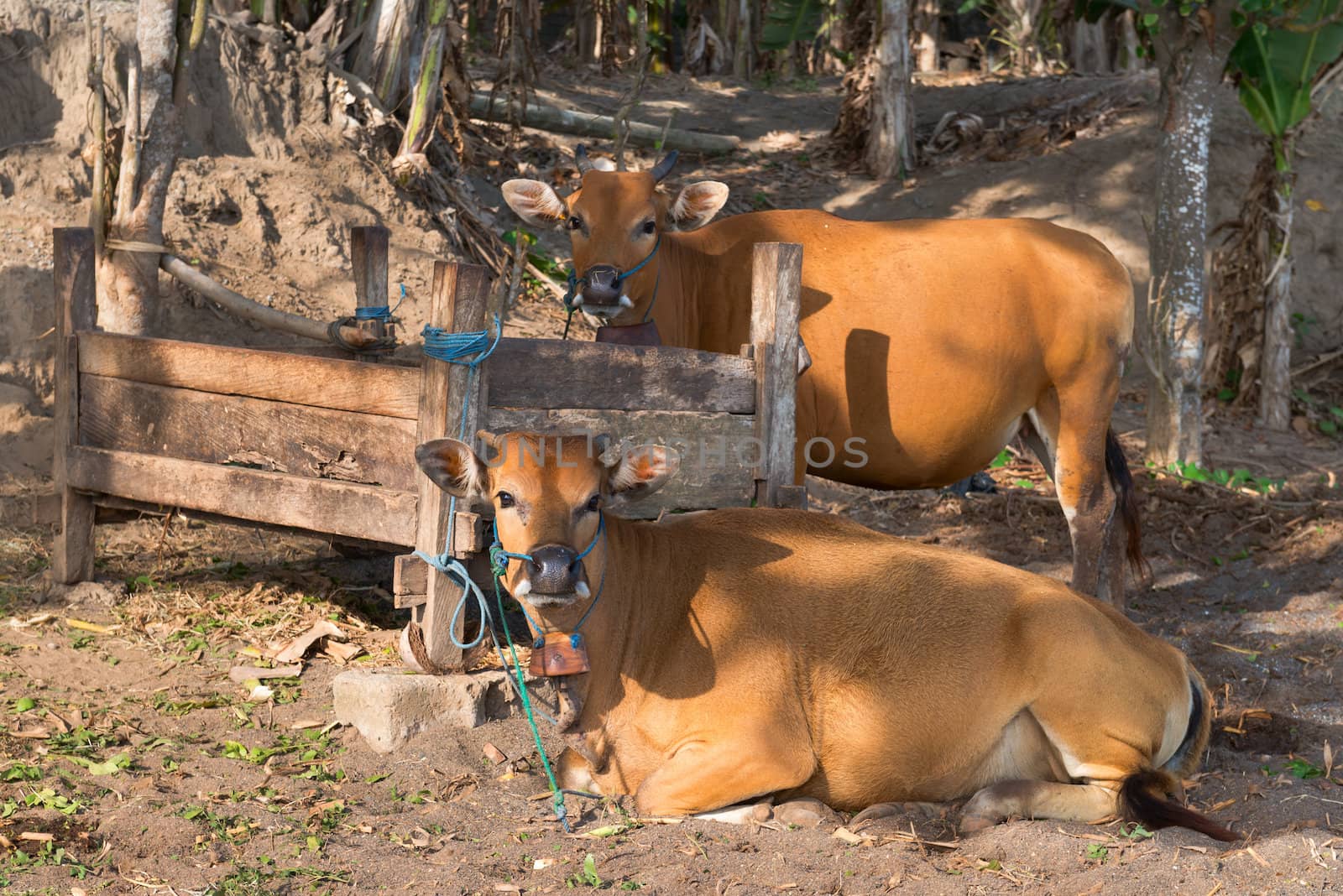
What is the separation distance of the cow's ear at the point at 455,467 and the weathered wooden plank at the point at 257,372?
31.5 inches

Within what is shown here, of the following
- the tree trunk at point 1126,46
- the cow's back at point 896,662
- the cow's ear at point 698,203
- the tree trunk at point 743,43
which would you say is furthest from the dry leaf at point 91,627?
the tree trunk at point 1126,46

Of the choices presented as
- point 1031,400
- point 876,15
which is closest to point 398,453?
point 1031,400

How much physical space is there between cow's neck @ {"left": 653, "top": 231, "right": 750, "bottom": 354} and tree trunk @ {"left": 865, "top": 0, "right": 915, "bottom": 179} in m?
9.69

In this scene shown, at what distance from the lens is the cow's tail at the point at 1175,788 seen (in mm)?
4672

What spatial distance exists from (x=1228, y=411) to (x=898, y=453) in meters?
6.89

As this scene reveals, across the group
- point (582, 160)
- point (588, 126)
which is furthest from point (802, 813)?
point (588, 126)

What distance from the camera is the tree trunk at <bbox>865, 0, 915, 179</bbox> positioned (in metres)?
16.4

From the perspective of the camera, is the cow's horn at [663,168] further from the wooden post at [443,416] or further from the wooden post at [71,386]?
the wooden post at [71,386]

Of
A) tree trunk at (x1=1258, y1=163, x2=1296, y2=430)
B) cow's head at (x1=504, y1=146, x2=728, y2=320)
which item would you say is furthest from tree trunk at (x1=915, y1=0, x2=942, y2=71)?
cow's head at (x1=504, y1=146, x2=728, y2=320)

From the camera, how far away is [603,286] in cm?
658

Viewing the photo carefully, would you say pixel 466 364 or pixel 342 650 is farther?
pixel 342 650

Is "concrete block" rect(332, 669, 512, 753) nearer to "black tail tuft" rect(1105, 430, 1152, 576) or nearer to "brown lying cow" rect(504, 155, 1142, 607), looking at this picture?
"brown lying cow" rect(504, 155, 1142, 607)

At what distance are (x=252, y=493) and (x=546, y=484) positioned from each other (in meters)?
2.03

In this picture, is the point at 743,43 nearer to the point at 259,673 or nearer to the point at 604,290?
the point at 604,290
